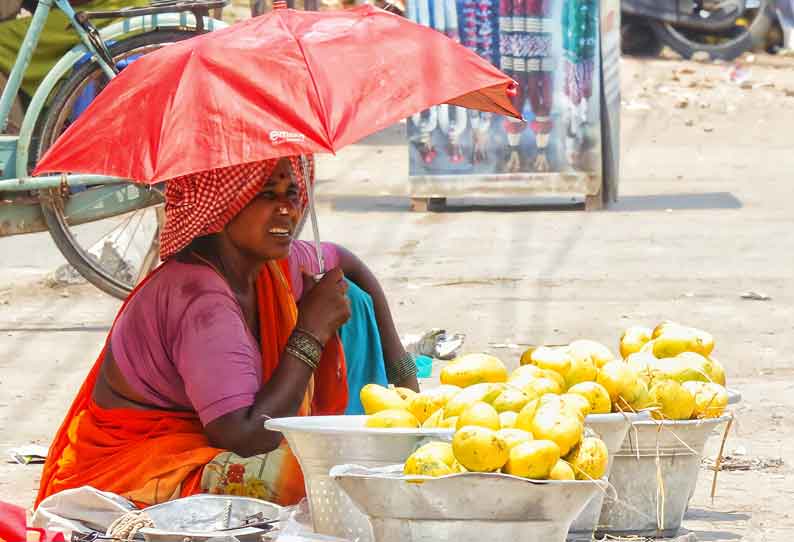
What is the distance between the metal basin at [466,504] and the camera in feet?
10.3

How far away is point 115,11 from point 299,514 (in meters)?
3.45

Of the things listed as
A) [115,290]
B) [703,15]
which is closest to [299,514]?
[115,290]

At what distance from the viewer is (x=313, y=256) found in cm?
461

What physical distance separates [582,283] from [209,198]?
4.37 meters

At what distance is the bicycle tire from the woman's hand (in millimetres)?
15732

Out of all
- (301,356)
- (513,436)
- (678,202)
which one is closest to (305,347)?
(301,356)

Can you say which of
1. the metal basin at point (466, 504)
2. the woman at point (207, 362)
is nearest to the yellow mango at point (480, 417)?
the metal basin at point (466, 504)

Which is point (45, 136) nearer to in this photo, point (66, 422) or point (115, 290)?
point (115, 290)

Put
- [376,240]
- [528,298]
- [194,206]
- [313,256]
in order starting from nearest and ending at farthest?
[194,206], [313,256], [528,298], [376,240]

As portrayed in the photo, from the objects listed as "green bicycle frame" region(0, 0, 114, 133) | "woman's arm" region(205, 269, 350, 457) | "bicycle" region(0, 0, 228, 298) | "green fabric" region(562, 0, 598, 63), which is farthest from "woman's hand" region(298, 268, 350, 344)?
"green fabric" region(562, 0, 598, 63)

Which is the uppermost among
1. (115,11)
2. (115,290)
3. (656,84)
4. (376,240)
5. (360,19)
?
(360,19)

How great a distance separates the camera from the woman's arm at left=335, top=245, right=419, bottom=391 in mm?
4660

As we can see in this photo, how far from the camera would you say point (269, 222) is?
4.02 meters

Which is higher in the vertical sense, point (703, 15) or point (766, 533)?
point (766, 533)
